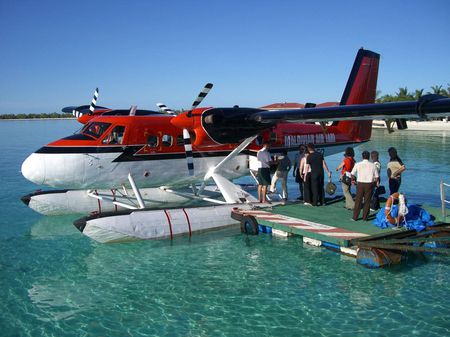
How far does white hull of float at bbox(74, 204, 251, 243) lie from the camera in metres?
9.74

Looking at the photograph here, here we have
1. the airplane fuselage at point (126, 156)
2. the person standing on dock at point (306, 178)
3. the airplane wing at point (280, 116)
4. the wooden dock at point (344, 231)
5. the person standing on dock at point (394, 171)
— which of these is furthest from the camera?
the person standing on dock at point (306, 178)

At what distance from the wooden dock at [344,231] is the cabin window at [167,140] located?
8.10 ft

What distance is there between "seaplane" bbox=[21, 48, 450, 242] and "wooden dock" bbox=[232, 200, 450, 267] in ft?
3.68

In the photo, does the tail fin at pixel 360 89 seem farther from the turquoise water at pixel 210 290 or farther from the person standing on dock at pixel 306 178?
the turquoise water at pixel 210 290

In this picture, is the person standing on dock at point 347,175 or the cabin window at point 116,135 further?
the cabin window at point 116,135

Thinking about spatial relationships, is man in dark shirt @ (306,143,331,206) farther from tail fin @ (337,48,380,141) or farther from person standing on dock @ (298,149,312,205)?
tail fin @ (337,48,380,141)

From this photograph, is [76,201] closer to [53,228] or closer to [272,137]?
[53,228]

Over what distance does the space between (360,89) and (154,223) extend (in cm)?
897

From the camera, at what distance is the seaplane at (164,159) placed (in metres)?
9.98

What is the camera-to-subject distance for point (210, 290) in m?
7.42

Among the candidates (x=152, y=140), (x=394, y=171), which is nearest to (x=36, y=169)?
(x=152, y=140)

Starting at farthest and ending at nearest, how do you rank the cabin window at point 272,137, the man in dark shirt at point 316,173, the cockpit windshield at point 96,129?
the cabin window at point 272,137
the cockpit windshield at point 96,129
the man in dark shirt at point 316,173

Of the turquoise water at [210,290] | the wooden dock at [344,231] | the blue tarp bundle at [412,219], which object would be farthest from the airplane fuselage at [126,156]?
the blue tarp bundle at [412,219]

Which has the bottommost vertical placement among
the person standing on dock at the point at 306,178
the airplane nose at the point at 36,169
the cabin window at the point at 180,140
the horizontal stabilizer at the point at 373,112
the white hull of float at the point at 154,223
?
the white hull of float at the point at 154,223
